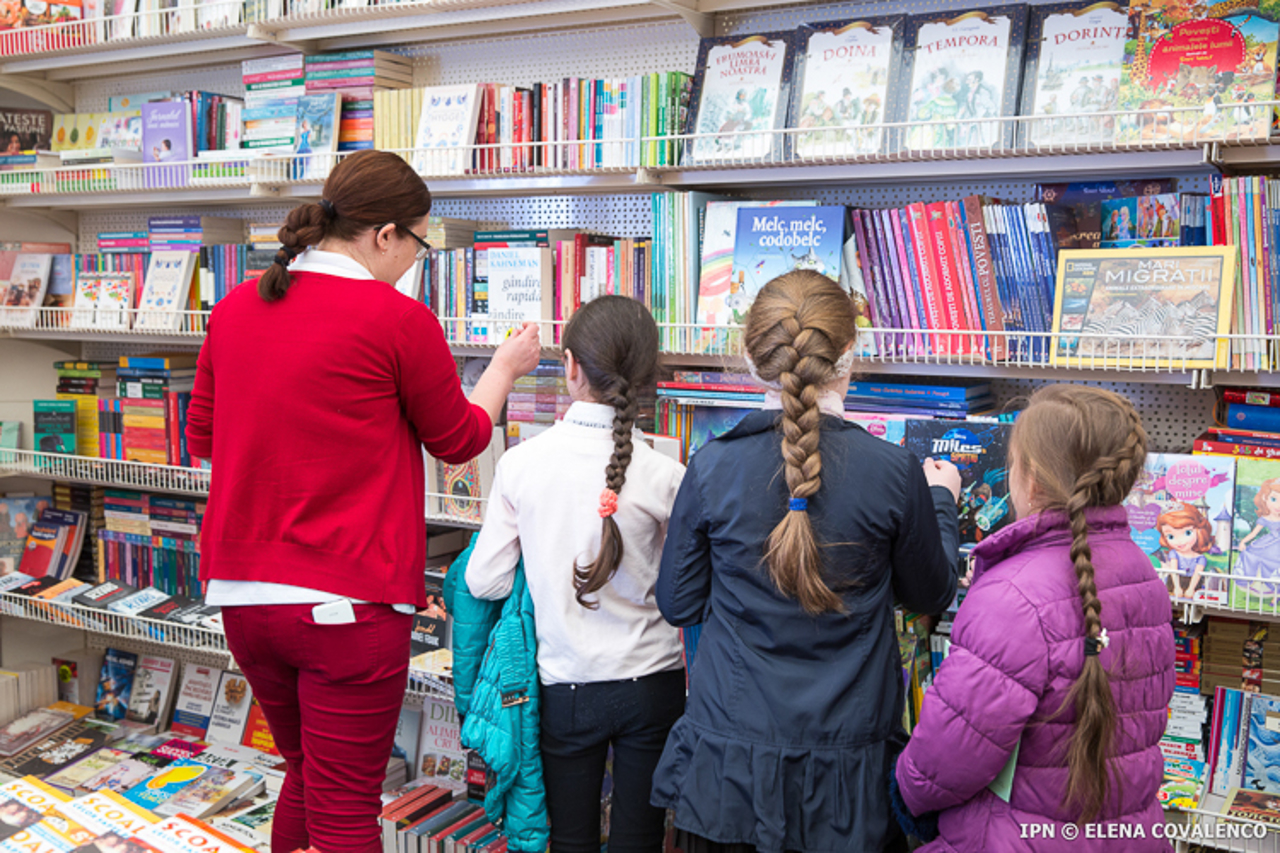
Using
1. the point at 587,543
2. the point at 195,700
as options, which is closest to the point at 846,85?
the point at 587,543

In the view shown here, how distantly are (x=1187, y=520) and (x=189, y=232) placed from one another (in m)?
3.09

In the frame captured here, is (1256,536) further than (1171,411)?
No

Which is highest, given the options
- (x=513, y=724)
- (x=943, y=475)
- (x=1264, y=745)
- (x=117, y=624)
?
(x=943, y=475)

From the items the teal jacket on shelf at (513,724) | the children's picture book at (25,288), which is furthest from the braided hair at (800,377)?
the children's picture book at (25,288)

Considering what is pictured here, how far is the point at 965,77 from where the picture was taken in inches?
89.1

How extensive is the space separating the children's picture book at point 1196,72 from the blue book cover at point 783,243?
24.7 inches

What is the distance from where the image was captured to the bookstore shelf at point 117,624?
318cm

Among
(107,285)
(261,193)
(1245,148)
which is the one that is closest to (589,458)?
(1245,148)

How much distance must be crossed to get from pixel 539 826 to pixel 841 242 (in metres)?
1.42

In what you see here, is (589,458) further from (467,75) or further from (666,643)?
(467,75)

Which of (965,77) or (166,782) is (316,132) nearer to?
(965,77)

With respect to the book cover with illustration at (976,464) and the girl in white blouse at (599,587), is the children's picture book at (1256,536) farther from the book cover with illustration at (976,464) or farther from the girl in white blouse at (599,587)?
the girl in white blouse at (599,587)

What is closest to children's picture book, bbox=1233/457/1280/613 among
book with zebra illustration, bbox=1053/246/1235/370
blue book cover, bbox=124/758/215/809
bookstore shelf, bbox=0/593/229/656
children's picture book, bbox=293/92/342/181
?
book with zebra illustration, bbox=1053/246/1235/370

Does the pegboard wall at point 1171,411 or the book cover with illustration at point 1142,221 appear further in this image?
the pegboard wall at point 1171,411
